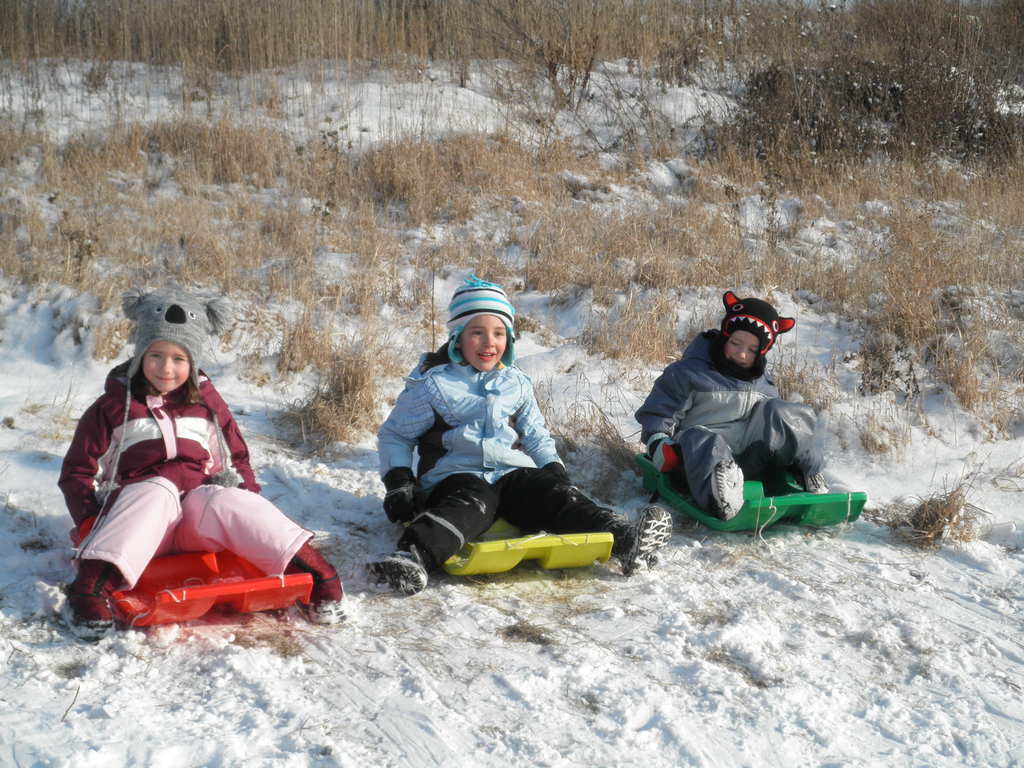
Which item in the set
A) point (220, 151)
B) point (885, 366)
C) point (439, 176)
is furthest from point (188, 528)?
point (220, 151)

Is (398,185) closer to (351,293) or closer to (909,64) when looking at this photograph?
(351,293)

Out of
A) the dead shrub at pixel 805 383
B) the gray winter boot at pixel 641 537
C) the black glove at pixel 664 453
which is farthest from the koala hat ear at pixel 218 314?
the dead shrub at pixel 805 383

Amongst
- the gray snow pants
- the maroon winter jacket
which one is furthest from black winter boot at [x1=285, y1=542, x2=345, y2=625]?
the gray snow pants

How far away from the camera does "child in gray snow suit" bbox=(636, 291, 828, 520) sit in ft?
12.3

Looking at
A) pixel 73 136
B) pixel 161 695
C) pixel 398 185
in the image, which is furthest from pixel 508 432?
pixel 73 136

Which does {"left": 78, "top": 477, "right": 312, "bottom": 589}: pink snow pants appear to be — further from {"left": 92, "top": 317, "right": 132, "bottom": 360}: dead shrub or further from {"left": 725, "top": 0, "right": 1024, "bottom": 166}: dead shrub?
{"left": 725, "top": 0, "right": 1024, "bottom": 166}: dead shrub

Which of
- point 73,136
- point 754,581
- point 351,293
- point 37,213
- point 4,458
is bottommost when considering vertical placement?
point 754,581

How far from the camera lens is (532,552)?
304 cm

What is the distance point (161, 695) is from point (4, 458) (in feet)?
5.84

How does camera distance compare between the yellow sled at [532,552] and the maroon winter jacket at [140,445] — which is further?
the yellow sled at [532,552]

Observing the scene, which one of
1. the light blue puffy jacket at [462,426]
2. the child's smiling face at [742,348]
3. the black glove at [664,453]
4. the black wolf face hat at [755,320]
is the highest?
the black wolf face hat at [755,320]

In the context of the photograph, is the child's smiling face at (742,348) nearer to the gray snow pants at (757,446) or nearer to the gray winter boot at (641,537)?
the gray snow pants at (757,446)

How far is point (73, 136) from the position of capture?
7.25 meters

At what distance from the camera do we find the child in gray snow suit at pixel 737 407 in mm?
3758
